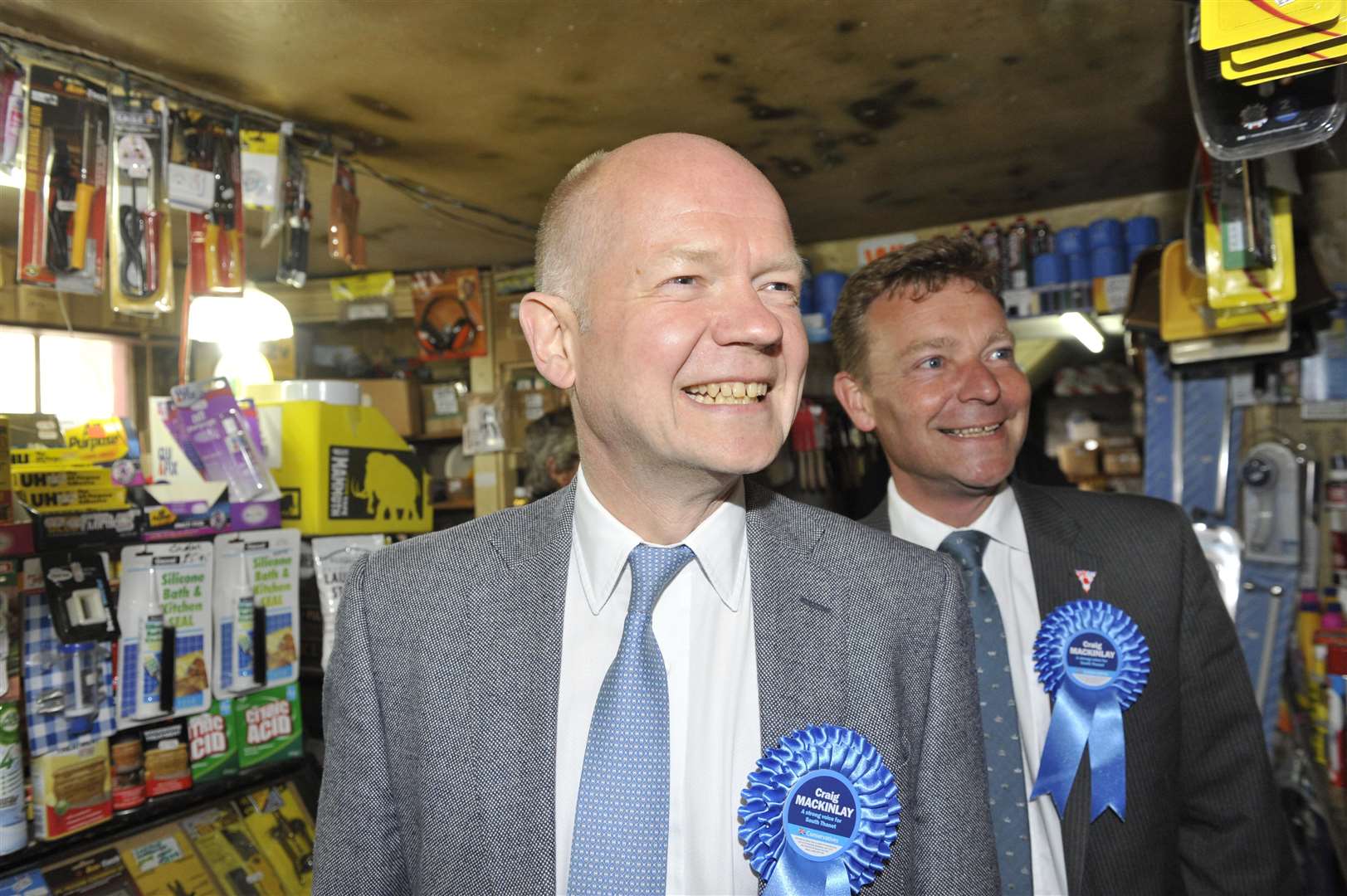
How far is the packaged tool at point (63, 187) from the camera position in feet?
8.02

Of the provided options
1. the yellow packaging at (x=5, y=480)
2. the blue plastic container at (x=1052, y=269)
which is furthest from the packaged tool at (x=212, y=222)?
the blue plastic container at (x=1052, y=269)

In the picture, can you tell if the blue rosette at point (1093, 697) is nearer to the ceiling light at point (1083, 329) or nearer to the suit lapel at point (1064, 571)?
the suit lapel at point (1064, 571)

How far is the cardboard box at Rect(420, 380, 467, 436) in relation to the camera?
253 inches

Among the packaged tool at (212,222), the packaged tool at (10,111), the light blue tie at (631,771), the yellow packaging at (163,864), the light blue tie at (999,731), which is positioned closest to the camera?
the light blue tie at (631,771)

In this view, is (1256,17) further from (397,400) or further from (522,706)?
(397,400)

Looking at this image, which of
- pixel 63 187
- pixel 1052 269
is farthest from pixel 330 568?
pixel 1052 269

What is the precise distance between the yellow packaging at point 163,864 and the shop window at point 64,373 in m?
4.11

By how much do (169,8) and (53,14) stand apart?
13.6 inches

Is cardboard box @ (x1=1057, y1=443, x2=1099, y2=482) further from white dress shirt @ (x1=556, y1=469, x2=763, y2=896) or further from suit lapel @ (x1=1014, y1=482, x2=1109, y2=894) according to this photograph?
white dress shirt @ (x1=556, y1=469, x2=763, y2=896)

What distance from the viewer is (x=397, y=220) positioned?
4887 millimetres

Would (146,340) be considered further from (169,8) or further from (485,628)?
(485,628)

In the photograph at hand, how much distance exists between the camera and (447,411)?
6.46 meters

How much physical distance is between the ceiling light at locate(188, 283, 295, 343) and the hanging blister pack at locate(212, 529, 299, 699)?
1.36 m

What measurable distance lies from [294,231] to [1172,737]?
9.86ft
